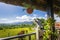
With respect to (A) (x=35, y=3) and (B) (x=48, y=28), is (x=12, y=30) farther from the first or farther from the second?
(B) (x=48, y=28)

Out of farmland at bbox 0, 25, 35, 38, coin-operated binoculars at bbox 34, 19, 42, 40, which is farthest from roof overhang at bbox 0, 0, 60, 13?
farmland at bbox 0, 25, 35, 38

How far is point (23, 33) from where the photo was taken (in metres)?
3.50

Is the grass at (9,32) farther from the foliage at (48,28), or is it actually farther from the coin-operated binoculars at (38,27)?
the foliage at (48,28)

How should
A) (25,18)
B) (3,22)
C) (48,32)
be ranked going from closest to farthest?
(3,22) → (25,18) → (48,32)

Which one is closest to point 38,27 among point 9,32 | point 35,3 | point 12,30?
point 35,3

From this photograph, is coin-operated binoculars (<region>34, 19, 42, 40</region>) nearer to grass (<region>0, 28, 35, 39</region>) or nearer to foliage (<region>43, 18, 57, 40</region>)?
foliage (<region>43, 18, 57, 40</region>)

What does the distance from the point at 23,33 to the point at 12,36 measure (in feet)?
1.42

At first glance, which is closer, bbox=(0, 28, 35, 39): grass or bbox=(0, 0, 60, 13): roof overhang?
bbox=(0, 28, 35, 39): grass

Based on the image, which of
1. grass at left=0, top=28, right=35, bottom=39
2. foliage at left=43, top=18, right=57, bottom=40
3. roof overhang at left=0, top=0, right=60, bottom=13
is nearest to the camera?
grass at left=0, top=28, right=35, bottom=39

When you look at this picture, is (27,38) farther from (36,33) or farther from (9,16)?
(9,16)

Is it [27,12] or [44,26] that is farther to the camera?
[44,26]

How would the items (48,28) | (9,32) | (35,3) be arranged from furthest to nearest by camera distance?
(48,28), (35,3), (9,32)

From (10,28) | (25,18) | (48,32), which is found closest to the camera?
(10,28)

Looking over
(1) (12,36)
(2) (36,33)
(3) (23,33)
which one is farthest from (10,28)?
(2) (36,33)
